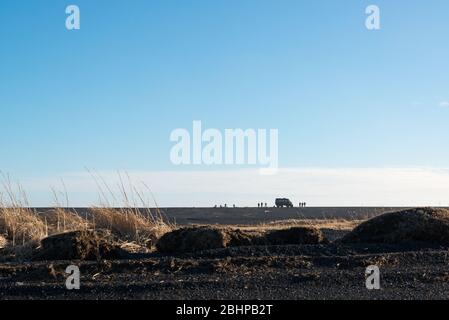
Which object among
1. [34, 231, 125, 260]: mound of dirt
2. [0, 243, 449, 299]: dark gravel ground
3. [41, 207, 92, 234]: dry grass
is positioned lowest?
[0, 243, 449, 299]: dark gravel ground

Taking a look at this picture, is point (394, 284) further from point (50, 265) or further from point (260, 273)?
point (50, 265)

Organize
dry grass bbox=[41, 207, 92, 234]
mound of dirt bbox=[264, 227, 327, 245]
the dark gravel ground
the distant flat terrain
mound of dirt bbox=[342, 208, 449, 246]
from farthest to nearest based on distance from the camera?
the distant flat terrain → dry grass bbox=[41, 207, 92, 234] → mound of dirt bbox=[342, 208, 449, 246] → mound of dirt bbox=[264, 227, 327, 245] → the dark gravel ground

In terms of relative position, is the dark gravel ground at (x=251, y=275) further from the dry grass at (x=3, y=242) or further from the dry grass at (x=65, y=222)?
the dry grass at (x=65, y=222)

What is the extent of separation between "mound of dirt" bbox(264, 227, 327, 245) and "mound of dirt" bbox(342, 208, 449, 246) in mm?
820

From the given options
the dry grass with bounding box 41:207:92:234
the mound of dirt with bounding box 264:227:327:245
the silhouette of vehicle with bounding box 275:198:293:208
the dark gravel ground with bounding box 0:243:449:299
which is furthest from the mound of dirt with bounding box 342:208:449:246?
the silhouette of vehicle with bounding box 275:198:293:208

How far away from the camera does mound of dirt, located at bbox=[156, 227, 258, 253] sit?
35.8ft

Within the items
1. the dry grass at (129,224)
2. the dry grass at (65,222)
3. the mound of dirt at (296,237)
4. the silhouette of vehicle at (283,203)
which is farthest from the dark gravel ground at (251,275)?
the silhouette of vehicle at (283,203)

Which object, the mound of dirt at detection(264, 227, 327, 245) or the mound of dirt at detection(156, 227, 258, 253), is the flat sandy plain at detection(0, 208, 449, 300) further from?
the mound of dirt at detection(264, 227, 327, 245)

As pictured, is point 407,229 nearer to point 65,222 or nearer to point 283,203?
point 65,222
